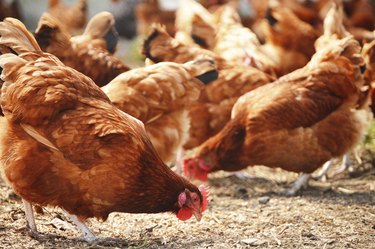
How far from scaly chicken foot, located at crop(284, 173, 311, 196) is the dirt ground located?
0.24 ft

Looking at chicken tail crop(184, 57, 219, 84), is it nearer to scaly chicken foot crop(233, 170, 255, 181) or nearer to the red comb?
scaly chicken foot crop(233, 170, 255, 181)

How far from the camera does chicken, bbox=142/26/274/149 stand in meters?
6.16

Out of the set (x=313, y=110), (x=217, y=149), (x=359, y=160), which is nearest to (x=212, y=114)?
(x=217, y=149)

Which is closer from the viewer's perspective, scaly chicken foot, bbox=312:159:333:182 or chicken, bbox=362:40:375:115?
scaly chicken foot, bbox=312:159:333:182

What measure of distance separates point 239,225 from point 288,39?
4.34m

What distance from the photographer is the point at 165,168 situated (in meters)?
3.99

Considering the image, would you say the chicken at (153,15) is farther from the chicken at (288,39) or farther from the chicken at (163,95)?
the chicken at (163,95)

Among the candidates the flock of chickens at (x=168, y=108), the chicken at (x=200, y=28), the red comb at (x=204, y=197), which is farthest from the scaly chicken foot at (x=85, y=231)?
the chicken at (x=200, y=28)

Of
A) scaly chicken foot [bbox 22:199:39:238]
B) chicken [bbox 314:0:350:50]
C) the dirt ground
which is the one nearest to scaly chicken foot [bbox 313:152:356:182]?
the dirt ground

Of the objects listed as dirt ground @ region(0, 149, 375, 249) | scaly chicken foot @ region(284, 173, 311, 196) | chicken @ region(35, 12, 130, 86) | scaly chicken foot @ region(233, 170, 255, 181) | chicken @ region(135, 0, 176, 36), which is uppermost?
chicken @ region(35, 12, 130, 86)

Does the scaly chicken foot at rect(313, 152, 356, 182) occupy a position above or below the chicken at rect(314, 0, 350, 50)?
below

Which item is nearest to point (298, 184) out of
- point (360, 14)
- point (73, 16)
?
point (360, 14)

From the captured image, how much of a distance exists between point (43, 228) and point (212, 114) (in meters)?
2.38

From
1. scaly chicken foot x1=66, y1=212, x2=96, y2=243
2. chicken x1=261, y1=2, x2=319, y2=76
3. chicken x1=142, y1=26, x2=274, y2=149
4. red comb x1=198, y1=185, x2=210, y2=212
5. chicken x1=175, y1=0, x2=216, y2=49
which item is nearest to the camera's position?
scaly chicken foot x1=66, y1=212, x2=96, y2=243
